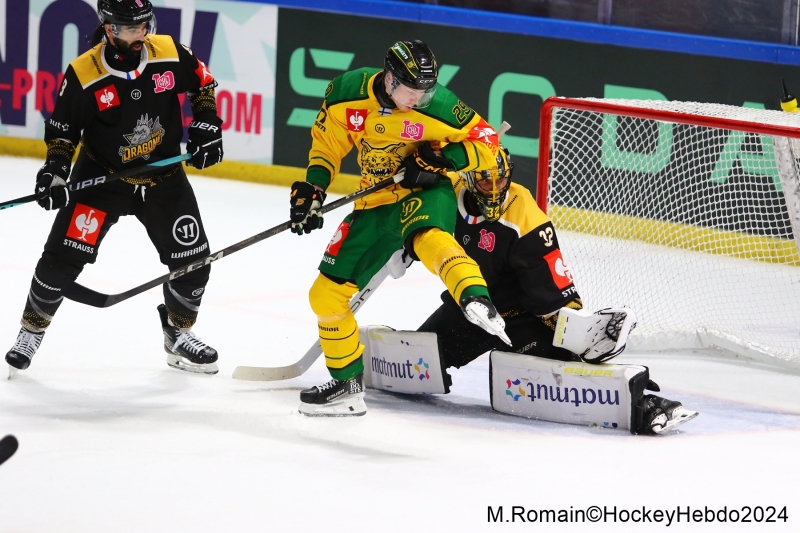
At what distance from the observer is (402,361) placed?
3.88 metres

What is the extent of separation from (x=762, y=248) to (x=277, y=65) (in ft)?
11.0

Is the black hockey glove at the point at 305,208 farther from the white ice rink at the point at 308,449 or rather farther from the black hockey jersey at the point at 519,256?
the white ice rink at the point at 308,449

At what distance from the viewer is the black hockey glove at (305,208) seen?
12.1 ft

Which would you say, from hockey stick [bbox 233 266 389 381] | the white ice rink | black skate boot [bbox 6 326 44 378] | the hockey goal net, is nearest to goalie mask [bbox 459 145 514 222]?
the white ice rink

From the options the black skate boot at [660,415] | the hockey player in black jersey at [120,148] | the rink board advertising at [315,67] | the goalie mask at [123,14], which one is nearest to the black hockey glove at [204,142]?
the hockey player in black jersey at [120,148]

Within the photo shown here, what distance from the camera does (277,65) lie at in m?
7.47

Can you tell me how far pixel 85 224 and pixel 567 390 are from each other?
164cm

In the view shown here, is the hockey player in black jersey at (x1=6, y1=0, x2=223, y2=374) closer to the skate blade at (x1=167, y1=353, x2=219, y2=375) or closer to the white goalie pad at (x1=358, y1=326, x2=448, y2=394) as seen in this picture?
the skate blade at (x1=167, y1=353, x2=219, y2=375)

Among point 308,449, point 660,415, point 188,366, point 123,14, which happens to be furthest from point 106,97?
point 660,415

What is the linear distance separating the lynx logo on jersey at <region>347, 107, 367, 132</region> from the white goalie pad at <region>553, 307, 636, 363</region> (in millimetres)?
839

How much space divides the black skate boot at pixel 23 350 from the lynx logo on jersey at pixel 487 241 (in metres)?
1.52

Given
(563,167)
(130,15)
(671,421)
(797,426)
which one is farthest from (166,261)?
(563,167)

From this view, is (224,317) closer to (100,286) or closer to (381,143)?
(100,286)

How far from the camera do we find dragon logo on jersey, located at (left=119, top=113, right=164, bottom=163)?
3904 millimetres
